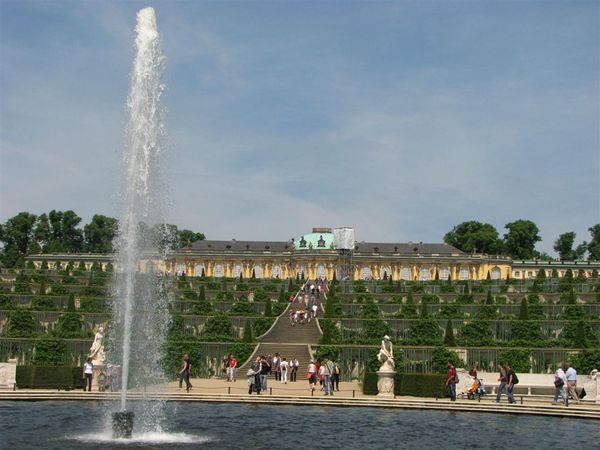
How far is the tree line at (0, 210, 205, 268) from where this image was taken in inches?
4267

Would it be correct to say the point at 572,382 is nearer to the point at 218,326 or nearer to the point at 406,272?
the point at 218,326

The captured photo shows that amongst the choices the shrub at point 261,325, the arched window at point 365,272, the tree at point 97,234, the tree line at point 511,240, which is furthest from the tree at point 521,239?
the shrub at point 261,325

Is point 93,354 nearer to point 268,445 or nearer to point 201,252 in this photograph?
point 268,445

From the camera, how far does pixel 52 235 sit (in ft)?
380

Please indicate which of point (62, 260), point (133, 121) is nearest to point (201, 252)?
point (62, 260)

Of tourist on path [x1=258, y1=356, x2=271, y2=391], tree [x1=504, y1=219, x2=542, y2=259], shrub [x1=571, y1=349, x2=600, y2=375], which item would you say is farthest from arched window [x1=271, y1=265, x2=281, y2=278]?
tourist on path [x1=258, y1=356, x2=271, y2=391]

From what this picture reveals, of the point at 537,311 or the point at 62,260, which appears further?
the point at 62,260

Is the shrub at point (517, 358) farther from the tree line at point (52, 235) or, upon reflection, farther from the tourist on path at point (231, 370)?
the tree line at point (52, 235)

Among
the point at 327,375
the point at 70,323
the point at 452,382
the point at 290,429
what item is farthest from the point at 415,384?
the point at 70,323

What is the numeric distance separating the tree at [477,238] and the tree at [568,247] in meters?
10.5

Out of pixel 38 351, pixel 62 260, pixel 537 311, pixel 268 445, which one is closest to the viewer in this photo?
pixel 268 445

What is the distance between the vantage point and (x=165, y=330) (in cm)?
4109

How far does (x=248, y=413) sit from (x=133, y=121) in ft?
27.6

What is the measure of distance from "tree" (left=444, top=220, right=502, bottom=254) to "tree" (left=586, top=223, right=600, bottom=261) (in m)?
11.9
